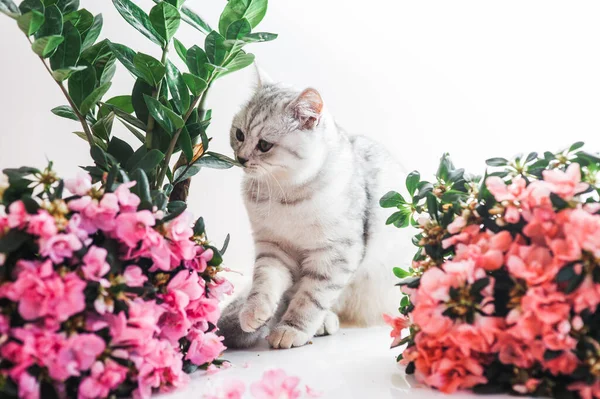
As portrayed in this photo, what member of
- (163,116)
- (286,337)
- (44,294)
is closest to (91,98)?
(163,116)

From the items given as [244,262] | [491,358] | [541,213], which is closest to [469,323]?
[491,358]

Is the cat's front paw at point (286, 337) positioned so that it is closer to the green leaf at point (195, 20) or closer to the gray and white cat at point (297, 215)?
the gray and white cat at point (297, 215)

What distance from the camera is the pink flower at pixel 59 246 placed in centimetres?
82

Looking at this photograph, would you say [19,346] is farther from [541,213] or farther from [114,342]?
[541,213]

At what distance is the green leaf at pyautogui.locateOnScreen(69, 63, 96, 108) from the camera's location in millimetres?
1158

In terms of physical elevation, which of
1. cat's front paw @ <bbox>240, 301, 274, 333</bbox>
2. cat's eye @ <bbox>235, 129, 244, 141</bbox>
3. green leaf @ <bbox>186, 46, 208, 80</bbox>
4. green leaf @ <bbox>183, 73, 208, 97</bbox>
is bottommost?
cat's front paw @ <bbox>240, 301, 274, 333</bbox>

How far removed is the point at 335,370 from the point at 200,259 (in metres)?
0.36

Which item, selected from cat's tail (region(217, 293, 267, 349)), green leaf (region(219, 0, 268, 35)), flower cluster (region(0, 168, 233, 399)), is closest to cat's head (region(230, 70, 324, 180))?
green leaf (region(219, 0, 268, 35))

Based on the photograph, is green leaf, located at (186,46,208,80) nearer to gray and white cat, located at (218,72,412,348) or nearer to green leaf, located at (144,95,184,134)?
green leaf, located at (144,95,184,134)

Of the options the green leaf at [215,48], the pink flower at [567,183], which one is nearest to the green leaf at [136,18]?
the green leaf at [215,48]

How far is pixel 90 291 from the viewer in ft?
2.79

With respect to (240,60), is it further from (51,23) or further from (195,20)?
(51,23)

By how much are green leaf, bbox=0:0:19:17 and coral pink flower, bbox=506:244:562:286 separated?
969 millimetres

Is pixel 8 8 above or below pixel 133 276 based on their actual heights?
above
